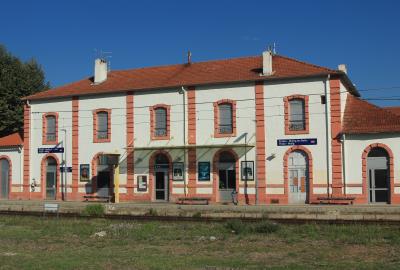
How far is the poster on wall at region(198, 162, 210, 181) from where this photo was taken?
1340 inches

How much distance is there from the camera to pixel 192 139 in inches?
1362

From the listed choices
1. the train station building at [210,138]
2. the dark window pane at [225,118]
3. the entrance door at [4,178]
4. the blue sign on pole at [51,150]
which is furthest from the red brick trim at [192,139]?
the entrance door at [4,178]

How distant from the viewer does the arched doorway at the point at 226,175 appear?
33.6 m

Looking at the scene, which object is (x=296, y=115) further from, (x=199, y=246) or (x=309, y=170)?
(x=199, y=246)

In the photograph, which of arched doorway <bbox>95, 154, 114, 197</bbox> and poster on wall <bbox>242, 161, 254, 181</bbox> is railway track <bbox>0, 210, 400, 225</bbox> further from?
poster on wall <bbox>242, 161, 254, 181</bbox>

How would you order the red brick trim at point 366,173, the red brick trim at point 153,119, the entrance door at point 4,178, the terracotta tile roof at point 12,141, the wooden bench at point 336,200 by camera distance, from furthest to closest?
the entrance door at point 4,178 → the terracotta tile roof at point 12,141 → the red brick trim at point 153,119 → the wooden bench at point 336,200 → the red brick trim at point 366,173

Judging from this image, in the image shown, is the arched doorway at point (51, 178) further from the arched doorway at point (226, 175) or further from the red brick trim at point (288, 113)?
the red brick trim at point (288, 113)

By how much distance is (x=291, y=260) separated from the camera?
12.5 metres

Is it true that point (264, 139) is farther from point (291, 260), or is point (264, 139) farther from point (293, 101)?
point (291, 260)


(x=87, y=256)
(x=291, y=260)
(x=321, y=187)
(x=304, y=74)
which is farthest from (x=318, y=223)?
(x=304, y=74)

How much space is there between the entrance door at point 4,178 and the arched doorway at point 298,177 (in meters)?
20.5

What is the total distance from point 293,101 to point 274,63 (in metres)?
3.35

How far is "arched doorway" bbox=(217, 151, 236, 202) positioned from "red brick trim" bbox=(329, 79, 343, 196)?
19.3 feet

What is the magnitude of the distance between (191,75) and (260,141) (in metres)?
6.68
